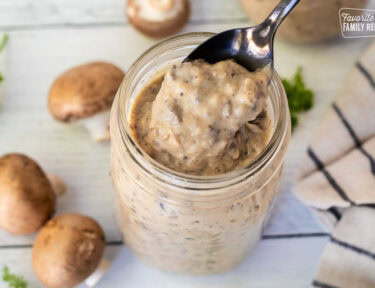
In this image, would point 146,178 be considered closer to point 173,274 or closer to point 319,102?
point 173,274

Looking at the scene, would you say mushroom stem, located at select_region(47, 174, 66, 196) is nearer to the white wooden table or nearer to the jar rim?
the white wooden table

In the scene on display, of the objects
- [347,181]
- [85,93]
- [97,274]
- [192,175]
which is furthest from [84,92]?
[347,181]

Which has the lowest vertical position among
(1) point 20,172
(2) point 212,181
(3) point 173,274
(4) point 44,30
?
(3) point 173,274

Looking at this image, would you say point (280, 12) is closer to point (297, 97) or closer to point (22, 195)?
point (297, 97)

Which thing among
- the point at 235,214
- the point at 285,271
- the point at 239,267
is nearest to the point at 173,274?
the point at 239,267

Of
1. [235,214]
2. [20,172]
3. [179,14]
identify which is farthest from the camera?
[179,14]
